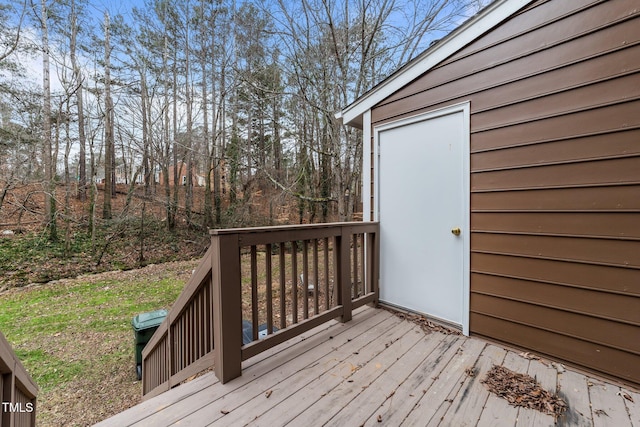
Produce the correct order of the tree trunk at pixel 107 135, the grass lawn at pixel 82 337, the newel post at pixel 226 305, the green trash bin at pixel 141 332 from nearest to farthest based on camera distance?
the newel post at pixel 226 305 < the grass lawn at pixel 82 337 < the green trash bin at pixel 141 332 < the tree trunk at pixel 107 135

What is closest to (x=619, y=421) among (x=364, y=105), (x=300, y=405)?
(x=300, y=405)

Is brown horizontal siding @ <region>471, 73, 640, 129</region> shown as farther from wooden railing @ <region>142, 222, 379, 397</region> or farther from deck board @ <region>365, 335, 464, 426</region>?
deck board @ <region>365, 335, 464, 426</region>

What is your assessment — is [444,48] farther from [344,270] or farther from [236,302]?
[236,302]

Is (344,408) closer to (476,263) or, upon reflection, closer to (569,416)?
(569,416)

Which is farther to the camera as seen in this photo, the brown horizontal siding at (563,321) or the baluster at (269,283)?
the baluster at (269,283)

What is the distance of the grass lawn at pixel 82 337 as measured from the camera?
→ 116 inches

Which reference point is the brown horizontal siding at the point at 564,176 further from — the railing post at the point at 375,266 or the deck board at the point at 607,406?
the deck board at the point at 607,406

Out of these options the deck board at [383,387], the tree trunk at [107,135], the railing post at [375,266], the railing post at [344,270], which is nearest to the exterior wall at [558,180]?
the deck board at [383,387]

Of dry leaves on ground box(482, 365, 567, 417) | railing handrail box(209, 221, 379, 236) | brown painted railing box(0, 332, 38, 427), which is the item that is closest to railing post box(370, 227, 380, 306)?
railing handrail box(209, 221, 379, 236)

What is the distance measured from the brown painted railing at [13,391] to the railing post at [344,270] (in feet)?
6.71

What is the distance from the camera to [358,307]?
2756 millimetres

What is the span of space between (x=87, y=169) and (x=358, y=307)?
8.92m

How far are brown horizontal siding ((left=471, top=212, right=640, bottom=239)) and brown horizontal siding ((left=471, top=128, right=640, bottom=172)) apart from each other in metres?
0.37

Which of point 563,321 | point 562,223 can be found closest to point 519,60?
point 562,223
